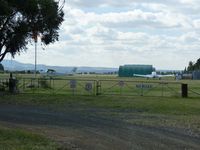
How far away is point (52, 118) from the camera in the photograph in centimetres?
2519

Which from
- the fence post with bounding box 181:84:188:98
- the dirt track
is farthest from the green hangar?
the dirt track

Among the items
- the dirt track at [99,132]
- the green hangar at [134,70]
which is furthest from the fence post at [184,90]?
the green hangar at [134,70]

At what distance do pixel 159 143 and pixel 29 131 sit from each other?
16.4 ft

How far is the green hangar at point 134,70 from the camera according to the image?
17411 cm

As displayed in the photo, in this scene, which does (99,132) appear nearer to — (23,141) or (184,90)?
(23,141)

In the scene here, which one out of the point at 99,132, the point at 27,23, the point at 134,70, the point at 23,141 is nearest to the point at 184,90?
the point at 27,23

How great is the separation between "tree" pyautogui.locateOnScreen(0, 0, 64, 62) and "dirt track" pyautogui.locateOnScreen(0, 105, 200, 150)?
17739 millimetres

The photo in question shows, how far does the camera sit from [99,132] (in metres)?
19.4

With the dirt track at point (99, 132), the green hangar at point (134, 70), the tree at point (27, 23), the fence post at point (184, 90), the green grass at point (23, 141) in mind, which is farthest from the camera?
the green hangar at point (134, 70)

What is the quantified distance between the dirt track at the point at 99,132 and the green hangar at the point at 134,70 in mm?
146540

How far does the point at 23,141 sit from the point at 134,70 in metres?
159

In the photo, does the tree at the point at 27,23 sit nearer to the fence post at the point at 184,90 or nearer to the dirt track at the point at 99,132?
the fence post at the point at 184,90

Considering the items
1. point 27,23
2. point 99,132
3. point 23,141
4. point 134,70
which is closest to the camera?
point 23,141

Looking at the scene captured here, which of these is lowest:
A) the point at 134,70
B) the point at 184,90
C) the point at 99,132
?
the point at 99,132
